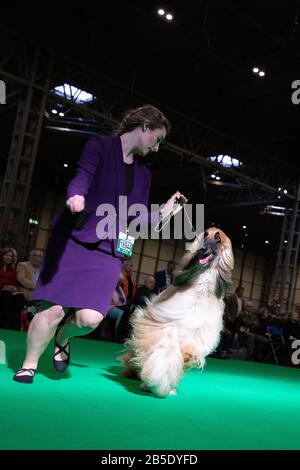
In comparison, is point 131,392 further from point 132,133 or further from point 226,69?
point 226,69

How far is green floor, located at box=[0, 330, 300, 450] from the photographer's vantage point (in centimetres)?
193

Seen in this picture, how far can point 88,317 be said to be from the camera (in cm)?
283

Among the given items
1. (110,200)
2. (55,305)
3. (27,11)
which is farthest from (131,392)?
(27,11)

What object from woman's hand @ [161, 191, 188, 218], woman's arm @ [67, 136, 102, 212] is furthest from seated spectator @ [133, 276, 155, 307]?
woman's arm @ [67, 136, 102, 212]

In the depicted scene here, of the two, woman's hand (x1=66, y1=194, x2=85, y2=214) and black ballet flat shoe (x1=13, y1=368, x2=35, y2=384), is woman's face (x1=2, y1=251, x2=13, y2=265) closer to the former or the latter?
black ballet flat shoe (x1=13, y1=368, x2=35, y2=384)

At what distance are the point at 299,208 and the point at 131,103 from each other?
297 inches

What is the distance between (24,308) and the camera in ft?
24.3

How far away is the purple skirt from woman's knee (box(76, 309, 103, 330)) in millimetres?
27

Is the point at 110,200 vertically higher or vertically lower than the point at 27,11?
lower

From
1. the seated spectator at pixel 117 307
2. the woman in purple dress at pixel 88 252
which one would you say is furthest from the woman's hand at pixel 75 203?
the seated spectator at pixel 117 307

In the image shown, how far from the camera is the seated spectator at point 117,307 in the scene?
25.4 ft

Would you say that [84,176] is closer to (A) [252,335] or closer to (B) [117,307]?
(B) [117,307]

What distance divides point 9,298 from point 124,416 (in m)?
5.24

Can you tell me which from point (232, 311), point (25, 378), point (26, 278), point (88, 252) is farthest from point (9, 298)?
point (88, 252)
